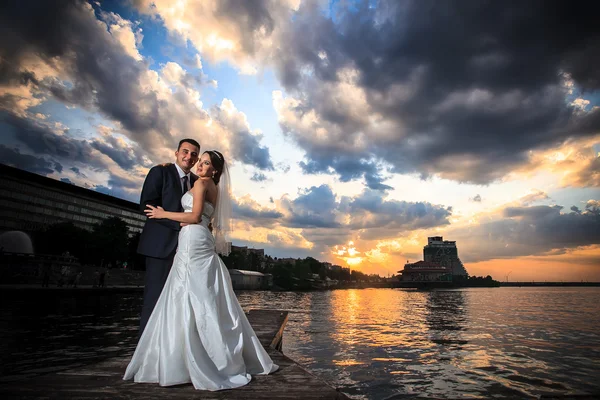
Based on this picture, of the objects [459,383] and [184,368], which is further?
[459,383]

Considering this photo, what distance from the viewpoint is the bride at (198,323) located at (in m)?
4.32

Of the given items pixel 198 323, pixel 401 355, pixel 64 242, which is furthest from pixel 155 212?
pixel 64 242

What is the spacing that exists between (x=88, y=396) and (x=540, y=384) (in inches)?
398

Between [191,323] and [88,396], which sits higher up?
[191,323]

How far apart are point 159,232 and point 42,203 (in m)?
123

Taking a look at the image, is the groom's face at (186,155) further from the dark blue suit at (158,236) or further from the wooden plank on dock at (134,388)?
the wooden plank on dock at (134,388)

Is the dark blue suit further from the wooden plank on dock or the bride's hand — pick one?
the wooden plank on dock

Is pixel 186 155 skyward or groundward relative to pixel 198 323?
skyward

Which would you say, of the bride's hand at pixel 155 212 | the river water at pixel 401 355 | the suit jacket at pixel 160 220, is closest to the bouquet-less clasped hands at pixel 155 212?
the bride's hand at pixel 155 212

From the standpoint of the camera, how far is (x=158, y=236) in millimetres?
5121

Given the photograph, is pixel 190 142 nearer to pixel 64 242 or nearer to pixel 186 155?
pixel 186 155

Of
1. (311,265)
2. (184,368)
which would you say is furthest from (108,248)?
(311,265)

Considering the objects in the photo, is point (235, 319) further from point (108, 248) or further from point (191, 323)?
point (108, 248)

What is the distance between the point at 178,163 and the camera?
540cm
